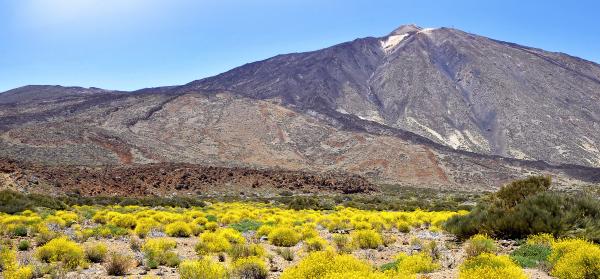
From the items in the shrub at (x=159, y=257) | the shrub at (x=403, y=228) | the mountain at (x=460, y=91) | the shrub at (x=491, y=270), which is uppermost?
the mountain at (x=460, y=91)

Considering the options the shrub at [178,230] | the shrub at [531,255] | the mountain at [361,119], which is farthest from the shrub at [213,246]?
the mountain at [361,119]

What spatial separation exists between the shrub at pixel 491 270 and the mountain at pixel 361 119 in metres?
39.8

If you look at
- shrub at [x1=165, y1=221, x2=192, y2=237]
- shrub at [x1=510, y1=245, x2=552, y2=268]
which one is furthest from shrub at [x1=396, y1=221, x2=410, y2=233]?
shrub at [x1=165, y1=221, x2=192, y2=237]

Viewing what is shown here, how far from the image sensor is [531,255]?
36.6ft

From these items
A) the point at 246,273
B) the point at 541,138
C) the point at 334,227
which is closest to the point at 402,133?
the point at 541,138

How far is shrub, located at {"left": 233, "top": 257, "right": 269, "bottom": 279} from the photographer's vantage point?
10.0 metres

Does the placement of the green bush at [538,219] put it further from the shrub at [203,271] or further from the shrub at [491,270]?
the shrub at [203,271]

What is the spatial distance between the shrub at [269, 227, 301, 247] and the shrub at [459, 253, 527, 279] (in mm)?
7320

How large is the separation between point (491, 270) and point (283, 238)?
8720mm

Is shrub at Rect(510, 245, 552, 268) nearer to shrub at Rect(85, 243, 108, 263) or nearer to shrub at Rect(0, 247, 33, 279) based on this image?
shrub at Rect(85, 243, 108, 263)

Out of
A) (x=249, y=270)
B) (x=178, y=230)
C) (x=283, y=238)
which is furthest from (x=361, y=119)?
(x=249, y=270)

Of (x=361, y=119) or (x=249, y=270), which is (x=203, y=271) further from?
(x=361, y=119)

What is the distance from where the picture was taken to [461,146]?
121m

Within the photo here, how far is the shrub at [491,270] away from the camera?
7359 mm
